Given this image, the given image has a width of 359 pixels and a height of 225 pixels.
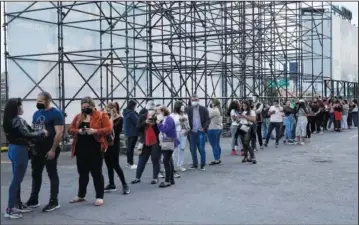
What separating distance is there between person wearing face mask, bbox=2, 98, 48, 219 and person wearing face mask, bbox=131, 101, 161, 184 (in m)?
2.53

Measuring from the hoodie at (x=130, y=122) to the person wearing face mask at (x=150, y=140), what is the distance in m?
1.69

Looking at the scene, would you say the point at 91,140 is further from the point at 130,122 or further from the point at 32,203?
the point at 130,122

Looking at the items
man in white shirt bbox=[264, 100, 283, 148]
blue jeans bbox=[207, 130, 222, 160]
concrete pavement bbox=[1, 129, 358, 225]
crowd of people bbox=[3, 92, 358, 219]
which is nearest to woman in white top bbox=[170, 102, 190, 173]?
crowd of people bbox=[3, 92, 358, 219]

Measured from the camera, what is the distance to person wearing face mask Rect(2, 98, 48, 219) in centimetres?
623

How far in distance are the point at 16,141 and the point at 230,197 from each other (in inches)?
125

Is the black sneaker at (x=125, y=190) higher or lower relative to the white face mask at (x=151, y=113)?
lower

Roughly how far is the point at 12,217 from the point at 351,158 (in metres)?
8.48

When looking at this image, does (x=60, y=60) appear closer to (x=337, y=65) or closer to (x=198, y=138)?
(x=198, y=138)

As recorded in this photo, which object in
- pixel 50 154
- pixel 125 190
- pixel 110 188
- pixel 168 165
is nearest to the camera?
pixel 50 154

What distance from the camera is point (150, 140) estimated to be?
8.52 m

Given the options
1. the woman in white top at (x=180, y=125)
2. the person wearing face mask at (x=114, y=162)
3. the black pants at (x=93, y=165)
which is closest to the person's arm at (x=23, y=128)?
the black pants at (x=93, y=165)

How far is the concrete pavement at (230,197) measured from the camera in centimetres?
612

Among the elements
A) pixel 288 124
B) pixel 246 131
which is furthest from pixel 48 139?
pixel 288 124

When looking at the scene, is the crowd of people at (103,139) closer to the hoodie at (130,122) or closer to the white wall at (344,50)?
the hoodie at (130,122)
